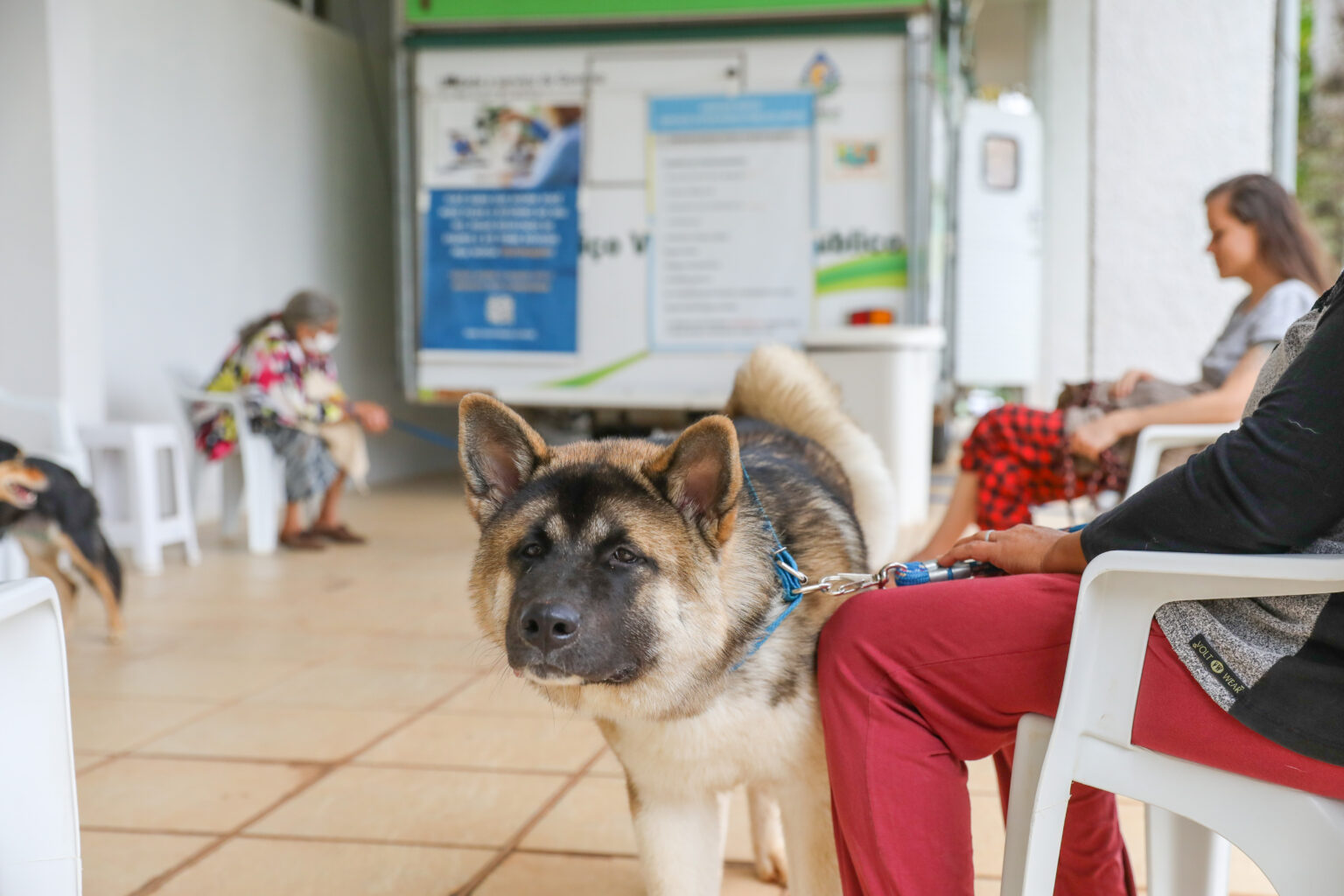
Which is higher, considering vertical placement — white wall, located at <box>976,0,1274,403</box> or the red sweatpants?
white wall, located at <box>976,0,1274,403</box>

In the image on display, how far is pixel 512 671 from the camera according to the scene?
156 centimetres

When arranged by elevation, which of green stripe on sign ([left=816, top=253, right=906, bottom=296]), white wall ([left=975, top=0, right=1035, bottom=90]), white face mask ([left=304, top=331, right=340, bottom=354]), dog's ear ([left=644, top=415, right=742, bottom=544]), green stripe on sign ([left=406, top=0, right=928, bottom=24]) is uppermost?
white wall ([left=975, top=0, right=1035, bottom=90])

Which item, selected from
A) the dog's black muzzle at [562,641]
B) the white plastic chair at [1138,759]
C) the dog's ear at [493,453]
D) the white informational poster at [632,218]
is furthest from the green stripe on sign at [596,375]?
the white plastic chair at [1138,759]

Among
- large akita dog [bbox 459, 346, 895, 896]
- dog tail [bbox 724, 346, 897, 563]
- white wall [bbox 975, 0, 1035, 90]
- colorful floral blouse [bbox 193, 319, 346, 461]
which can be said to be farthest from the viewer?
white wall [bbox 975, 0, 1035, 90]

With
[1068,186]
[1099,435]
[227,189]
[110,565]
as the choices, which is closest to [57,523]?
[110,565]

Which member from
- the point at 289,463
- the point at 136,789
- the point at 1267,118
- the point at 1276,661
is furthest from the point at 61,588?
the point at 1267,118

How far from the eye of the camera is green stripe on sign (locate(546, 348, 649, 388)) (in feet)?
23.3

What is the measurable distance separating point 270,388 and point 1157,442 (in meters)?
4.46

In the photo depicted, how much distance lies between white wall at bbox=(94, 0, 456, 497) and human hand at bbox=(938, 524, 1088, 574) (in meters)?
5.83

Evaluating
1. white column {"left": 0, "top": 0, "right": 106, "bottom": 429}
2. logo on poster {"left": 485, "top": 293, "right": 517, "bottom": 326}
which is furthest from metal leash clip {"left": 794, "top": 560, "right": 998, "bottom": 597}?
logo on poster {"left": 485, "top": 293, "right": 517, "bottom": 326}

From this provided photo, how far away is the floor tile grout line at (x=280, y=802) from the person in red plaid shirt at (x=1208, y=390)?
59.7 inches

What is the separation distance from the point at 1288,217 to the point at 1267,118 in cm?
325

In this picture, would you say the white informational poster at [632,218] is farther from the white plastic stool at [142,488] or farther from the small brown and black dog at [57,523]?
the small brown and black dog at [57,523]

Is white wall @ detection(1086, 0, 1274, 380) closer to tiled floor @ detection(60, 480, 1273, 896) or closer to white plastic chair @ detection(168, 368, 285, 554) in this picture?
tiled floor @ detection(60, 480, 1273, 896)
